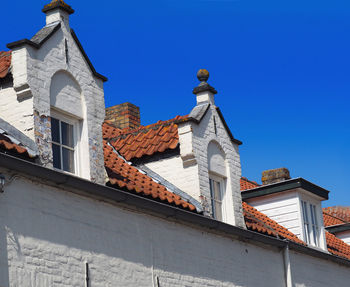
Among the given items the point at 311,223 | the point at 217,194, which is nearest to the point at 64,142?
the point at 217,194

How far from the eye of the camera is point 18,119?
12.4 meters

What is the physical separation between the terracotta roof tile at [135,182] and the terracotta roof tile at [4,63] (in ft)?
8.38

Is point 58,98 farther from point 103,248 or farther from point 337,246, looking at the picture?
point 337,246

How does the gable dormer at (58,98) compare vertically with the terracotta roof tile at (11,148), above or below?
above

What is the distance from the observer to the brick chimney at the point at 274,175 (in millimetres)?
22250

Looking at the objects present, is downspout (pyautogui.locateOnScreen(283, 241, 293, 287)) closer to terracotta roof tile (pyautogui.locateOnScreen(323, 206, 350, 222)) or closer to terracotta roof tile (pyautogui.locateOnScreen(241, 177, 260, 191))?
terracotta roof tile (pyautogui.locateOnScreen(241, 177, 260, 191))

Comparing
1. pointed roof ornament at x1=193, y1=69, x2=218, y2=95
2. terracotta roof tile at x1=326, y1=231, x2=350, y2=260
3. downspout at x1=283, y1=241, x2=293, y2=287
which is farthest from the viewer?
terracotta roof tile at x1=326, y1=231, x2=350, y2=260

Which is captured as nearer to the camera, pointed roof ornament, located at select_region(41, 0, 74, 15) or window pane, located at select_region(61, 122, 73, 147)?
window pane, located at select_region(61, 122, 73, 147)

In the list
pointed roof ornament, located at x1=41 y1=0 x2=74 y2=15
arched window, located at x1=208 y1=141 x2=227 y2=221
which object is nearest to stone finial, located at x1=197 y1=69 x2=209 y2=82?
arched window, located at x1=208 y1=141 x2=227 y2=221

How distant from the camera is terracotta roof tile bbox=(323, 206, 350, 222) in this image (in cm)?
3060

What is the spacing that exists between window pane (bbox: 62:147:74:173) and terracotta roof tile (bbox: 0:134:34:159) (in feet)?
3.87

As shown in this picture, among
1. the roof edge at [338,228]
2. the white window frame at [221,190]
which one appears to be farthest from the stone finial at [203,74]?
the roof edge at [338,228]

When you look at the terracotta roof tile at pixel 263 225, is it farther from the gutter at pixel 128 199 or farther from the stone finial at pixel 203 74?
the stone finial at pixel 203 74

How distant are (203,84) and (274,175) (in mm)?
5627
